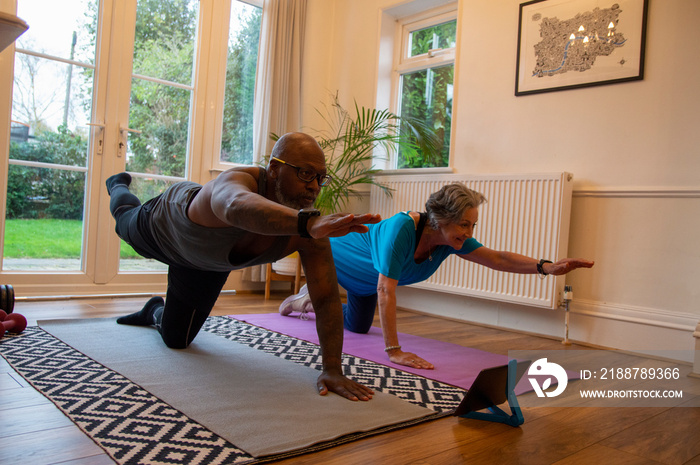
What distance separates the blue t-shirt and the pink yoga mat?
1.02ft

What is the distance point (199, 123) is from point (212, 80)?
375 mm

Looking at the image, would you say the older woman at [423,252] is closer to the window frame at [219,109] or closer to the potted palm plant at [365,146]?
the potted palm plant at [365,146]

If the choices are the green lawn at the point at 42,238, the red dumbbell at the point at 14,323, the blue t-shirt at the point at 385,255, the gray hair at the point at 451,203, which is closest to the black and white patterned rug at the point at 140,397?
the red dumbbell at the point at 14,323

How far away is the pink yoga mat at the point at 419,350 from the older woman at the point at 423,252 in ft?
0.35

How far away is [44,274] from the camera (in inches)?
146

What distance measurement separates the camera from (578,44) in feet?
11.0

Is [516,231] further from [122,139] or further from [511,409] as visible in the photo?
[122,139]

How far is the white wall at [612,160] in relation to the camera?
9.57ft

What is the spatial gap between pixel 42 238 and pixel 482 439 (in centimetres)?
338

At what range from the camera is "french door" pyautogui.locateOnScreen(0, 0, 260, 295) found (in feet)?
12.0

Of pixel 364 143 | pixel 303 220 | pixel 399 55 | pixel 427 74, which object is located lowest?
pixel 303 220

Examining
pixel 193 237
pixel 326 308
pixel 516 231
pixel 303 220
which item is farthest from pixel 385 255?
pixel 516 231

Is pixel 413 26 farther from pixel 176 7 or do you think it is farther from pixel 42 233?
pixel 42 233

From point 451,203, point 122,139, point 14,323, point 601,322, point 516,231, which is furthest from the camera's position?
point 122,139
